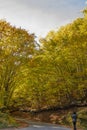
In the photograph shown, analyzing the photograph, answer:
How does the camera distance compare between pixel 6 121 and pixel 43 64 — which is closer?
pixel 6 121

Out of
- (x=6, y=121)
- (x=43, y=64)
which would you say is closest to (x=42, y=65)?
(x=43, y=64)

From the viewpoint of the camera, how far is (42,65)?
108 ft


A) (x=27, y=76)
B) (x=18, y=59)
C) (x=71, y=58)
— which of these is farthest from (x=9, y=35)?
(x=71, y=58)

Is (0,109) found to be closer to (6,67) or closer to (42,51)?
(6,67)

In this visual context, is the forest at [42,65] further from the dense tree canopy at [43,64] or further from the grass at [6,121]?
the grass at [6,121]

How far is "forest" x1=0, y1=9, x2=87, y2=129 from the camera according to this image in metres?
31.2

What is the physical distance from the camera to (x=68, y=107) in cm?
3366

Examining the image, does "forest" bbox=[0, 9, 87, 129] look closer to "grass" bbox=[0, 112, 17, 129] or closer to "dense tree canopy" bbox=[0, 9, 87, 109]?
"dense tree canopy" bbox=[0, 9, 87, 109]

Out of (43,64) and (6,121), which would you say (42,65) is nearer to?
(43,64)

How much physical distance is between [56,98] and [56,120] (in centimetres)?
460

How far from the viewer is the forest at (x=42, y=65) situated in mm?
31250

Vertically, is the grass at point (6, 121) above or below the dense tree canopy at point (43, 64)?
below

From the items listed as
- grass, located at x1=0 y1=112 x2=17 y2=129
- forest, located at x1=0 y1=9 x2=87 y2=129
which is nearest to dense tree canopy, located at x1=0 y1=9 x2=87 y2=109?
forest, located at x1=0 y1=9 x2=87 y2=129

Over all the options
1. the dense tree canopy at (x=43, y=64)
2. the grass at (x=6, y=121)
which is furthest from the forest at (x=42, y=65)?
the grass at (x=6, y=121)
